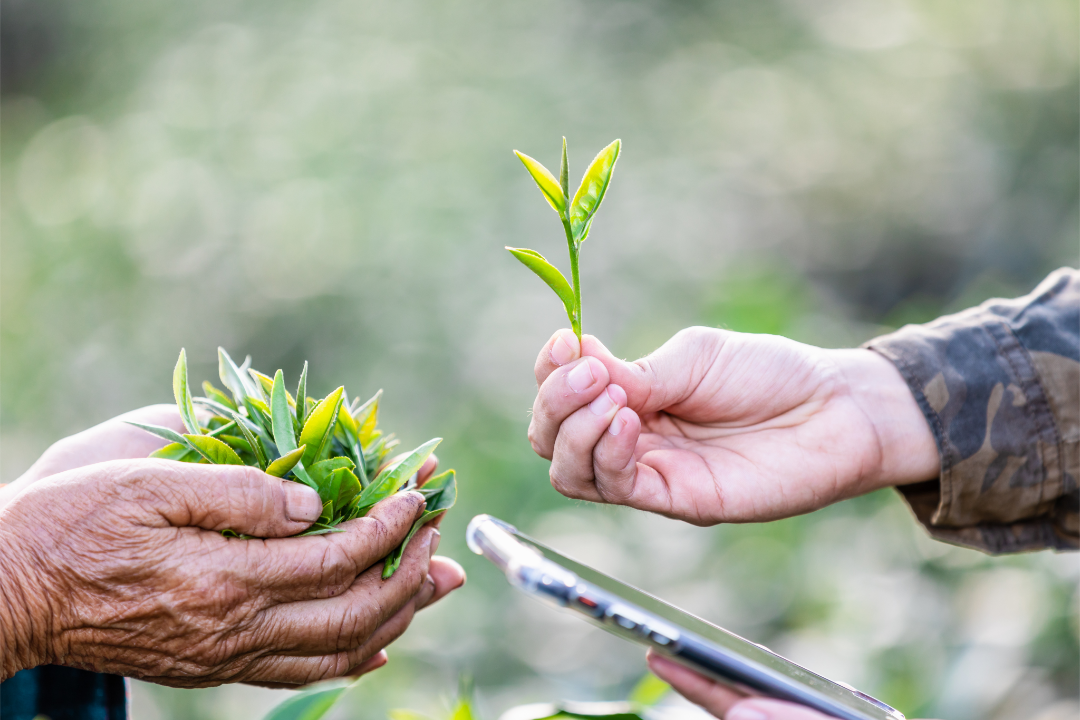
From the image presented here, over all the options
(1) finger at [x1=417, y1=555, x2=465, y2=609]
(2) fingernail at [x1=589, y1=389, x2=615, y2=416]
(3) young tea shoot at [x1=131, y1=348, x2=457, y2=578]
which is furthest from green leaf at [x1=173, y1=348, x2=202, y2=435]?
(2) fingernail at [x1=589, y1=389, x2=615, y2=416]

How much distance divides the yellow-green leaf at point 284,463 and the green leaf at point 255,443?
0.25ft

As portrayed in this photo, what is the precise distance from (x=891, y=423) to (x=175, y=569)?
1069 mm

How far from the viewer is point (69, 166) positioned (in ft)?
15.3

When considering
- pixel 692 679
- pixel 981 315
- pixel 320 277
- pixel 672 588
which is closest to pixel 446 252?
pixel 320 277

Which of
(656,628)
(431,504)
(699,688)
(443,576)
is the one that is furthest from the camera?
(443,576)

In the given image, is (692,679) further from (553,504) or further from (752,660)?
(553,504)

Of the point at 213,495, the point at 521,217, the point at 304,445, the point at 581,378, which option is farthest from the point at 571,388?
the point at 521,217

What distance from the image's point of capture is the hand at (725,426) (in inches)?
37.9

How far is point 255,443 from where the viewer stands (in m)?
0.94

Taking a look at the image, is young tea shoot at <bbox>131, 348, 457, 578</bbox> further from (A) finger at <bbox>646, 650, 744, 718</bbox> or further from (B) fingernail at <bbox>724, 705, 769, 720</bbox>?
(B) fingernail at <bbox>724, 705, 769, 720</bbox>

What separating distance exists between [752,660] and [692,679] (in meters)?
0.10

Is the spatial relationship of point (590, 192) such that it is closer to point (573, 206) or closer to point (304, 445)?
point (573, 206)

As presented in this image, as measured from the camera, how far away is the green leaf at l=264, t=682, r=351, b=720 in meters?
1.10

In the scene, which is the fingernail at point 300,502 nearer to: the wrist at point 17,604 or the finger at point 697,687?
the wrist at point 17,604
